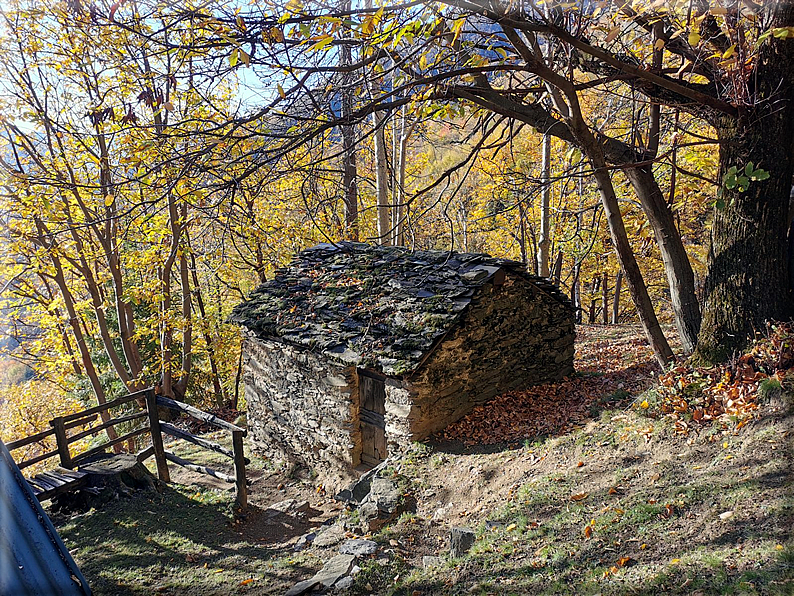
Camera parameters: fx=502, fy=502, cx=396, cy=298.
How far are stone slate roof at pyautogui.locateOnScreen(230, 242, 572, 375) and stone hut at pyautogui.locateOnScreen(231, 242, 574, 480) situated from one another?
0.08ft

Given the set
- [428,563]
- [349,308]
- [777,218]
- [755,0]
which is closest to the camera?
[755,0]

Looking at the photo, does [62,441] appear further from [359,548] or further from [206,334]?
[206,334]

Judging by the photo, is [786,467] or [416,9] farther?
[416,9]

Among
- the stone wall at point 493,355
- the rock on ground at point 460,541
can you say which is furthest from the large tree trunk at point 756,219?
the stone wall at point 493,355

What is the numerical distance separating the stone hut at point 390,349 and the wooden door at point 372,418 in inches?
0.7

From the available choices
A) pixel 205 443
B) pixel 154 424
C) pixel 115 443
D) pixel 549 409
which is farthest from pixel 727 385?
pixel 115 443

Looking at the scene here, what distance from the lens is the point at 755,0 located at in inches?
140

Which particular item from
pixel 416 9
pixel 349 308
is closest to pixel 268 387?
pixel 349 308

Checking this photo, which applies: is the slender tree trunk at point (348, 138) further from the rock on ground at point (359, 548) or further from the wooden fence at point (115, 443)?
the wooden fence at point (115, 443)

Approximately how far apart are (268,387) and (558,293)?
5.84 metres

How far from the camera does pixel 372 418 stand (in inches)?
331

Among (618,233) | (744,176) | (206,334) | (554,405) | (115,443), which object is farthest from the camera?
(206,334)

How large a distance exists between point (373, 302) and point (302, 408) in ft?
7.86

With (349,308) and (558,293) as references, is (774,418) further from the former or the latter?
(349,308)
